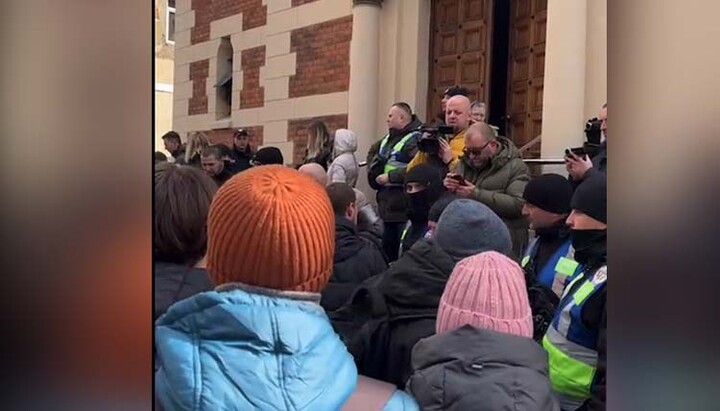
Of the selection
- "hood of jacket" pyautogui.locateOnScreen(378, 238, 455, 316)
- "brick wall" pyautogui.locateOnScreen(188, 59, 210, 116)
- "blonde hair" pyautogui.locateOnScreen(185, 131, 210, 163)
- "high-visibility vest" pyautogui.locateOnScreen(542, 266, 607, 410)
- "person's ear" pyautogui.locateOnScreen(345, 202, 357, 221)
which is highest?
"brick wall" pyautogui.locateOnScreen(188, 59, 210, 116)

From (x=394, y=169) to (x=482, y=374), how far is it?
3435 millimetres

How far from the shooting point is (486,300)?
5.21ft

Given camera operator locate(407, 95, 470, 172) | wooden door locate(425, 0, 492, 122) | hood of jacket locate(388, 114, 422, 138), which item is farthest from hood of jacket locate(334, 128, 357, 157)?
wooden door locate(425, 0, 492, 122)

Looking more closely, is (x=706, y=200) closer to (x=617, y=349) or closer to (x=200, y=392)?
(x=617, y=349)

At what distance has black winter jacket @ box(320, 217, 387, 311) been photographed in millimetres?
2521

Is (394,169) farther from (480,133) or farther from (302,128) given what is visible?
(302,128)

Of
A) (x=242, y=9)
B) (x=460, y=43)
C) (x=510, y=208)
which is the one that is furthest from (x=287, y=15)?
(x=510, y=208)

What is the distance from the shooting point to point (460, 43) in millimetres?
7188

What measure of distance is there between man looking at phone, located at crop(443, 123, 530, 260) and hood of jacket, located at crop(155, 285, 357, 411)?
2.84 meters

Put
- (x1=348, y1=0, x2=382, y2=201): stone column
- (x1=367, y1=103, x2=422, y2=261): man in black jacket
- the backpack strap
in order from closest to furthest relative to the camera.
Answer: the backpack strap < (x1=367, y1=103, x2=422, y2=261): man in black jacket < (x1=348, y1=0, x2=382, y2=201): stone column

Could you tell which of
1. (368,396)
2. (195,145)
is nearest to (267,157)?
(195,145)

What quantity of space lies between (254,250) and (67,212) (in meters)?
0.47

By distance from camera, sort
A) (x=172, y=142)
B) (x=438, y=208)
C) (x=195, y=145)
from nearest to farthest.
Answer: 1. (x=172, y=142)
2. (x=438, y=208)
3. (x=195, y=145)

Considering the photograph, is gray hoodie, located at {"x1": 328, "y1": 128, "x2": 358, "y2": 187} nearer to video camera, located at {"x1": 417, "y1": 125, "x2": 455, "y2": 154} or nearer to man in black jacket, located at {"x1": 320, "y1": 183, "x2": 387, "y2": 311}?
video camera, located at {"x1": 417, "y1": 125, "x2": 455, "y2": 154}
